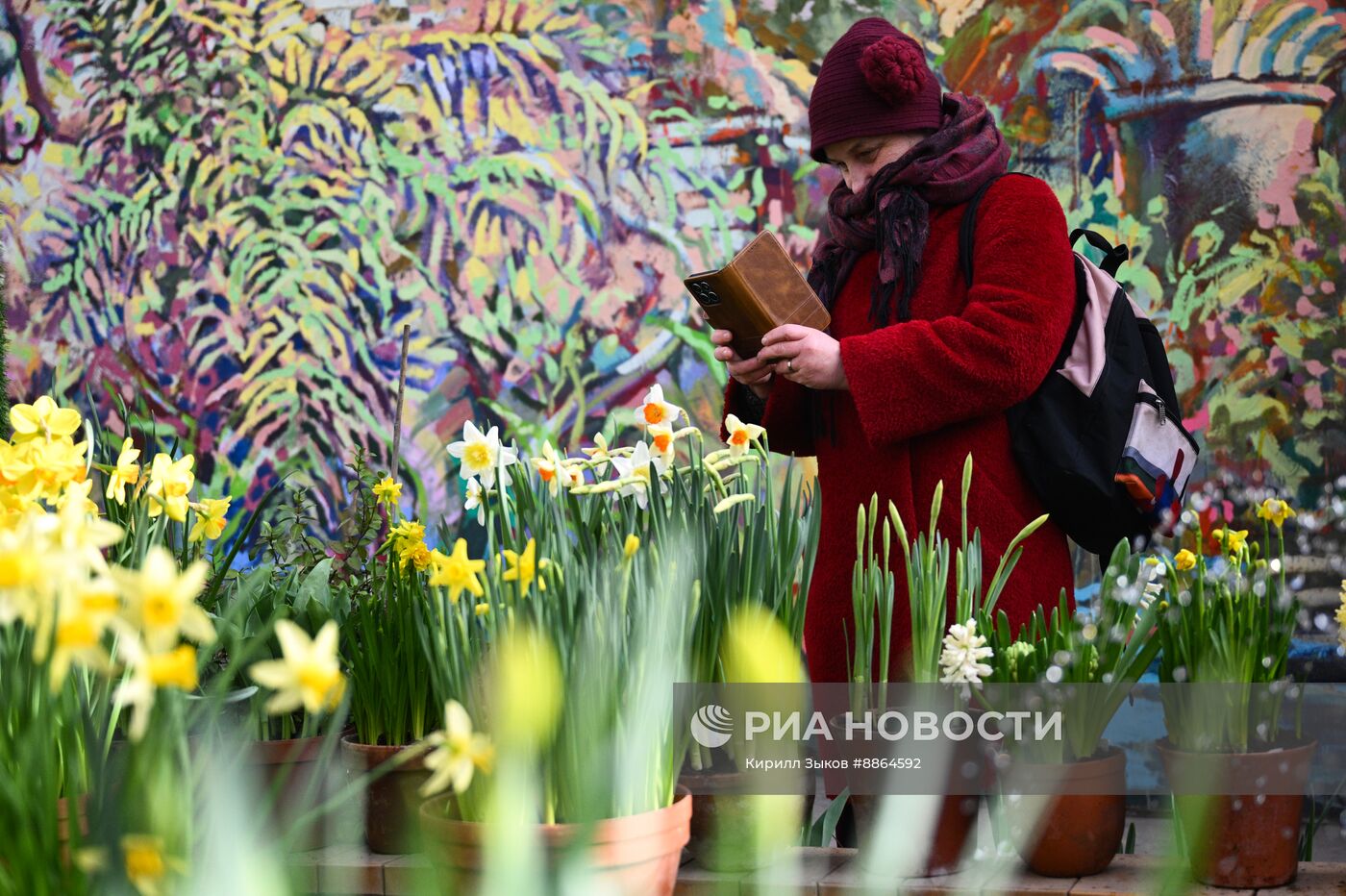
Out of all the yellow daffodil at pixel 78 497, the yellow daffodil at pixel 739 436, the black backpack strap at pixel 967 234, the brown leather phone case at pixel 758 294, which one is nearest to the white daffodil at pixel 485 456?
the yellow daffodil at pixel 739 436

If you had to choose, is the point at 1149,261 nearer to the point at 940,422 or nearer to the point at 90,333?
the point at 940,422

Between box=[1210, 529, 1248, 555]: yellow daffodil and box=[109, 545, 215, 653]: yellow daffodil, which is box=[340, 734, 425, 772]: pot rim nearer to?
box=[109, 545, 215, 653]: yellow daffodil

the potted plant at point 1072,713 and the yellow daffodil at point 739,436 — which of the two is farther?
the yellow daffodil at point 739,436

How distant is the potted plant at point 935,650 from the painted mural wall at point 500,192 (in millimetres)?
2364

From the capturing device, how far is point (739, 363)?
1.71m

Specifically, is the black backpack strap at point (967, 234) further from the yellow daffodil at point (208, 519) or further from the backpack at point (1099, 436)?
the yellow daffodil at point (208, 519)

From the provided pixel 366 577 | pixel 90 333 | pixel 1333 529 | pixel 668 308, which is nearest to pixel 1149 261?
pixel 1333 529

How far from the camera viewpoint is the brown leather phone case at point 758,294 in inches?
62.4

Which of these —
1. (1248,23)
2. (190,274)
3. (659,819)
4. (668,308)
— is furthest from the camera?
(190,274)

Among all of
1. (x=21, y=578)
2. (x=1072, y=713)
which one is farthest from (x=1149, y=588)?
(x=21, y=578)

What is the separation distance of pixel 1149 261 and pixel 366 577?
8.00 ft

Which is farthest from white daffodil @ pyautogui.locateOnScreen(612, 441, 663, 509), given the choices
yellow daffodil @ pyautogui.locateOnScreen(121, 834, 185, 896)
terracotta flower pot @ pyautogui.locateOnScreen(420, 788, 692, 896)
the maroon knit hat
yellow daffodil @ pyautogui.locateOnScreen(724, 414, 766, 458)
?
the maroon knit hat

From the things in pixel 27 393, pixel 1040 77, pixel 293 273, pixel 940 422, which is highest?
pixel 1040 77

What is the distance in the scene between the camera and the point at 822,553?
71.5 inches
